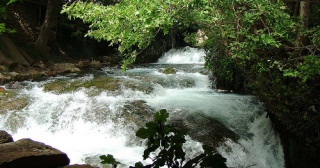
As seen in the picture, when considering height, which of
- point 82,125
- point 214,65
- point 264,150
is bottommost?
point 264,150

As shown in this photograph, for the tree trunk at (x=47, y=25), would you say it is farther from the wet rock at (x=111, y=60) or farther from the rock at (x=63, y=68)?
the wet rock at (x=111, y=60)

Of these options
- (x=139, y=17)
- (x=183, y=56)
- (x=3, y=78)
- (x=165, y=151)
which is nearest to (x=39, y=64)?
(x=3, y=78)

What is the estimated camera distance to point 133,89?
7680 mm

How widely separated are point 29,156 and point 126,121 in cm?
299

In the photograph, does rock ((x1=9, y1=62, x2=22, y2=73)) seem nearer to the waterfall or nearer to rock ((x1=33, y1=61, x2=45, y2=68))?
rock ((x1=33, y1=61, x2=45, y2=68))

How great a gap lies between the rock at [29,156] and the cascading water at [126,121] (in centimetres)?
113

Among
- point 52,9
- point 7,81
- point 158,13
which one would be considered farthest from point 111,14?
point 52,9

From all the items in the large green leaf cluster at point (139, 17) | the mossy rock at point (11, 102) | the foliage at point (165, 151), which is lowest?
the mossy rock at point (11, 102)

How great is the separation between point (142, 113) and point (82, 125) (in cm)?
159

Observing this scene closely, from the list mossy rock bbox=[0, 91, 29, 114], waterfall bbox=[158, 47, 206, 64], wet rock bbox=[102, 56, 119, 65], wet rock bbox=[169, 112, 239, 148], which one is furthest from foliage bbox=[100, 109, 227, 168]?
waterfall bbox=[158, 47, 206, 64]

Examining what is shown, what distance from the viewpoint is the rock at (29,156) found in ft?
8.64

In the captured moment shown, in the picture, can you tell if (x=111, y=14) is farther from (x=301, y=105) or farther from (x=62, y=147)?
(x=301, y=105)

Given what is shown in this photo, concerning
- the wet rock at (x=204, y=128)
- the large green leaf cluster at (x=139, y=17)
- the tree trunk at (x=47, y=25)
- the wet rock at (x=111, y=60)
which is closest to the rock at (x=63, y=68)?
the tree trunk at (x=47, y=25)

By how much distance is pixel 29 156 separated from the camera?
280 centimetres
